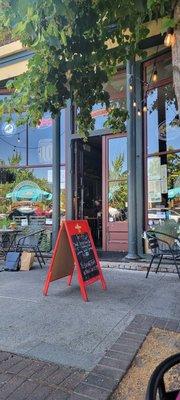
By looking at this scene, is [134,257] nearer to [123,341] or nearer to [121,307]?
[121,307]

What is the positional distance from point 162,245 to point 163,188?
4.94 ft

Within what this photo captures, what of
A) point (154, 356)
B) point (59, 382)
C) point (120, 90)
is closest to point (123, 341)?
point (154, 356)

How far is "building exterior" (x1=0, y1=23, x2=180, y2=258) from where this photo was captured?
24.6ft

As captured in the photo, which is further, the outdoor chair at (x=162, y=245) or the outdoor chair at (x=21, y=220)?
the outdoor chair at (x=21, y=220)

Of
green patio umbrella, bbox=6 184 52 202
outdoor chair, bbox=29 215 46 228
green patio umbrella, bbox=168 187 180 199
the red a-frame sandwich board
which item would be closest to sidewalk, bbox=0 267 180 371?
the red a-frame sandwich board

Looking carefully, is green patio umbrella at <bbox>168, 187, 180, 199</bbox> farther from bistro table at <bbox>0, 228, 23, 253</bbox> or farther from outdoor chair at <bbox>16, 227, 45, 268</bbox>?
bistro table at <bbox>0, 228, 23, 253</bbox>

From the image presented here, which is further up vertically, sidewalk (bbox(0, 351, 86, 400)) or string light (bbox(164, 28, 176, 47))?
string light (bbox(164, 28, 176, 47))

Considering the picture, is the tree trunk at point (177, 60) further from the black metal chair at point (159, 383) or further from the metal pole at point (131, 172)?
the metal pole at point (131, 172)

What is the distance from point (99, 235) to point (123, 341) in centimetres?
643

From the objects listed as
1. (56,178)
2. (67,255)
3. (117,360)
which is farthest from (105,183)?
(117,360)

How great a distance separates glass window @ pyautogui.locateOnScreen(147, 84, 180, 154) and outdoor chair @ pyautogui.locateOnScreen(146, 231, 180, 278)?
2005 mm

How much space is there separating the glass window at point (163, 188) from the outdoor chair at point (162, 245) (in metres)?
0.93

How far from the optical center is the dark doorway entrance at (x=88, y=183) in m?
8.77

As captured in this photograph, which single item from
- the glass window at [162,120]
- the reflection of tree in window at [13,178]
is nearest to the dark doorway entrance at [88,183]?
the reflection of tree in window at [13,178]
